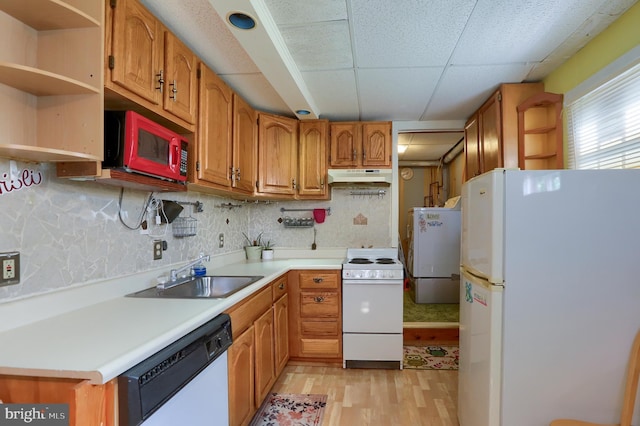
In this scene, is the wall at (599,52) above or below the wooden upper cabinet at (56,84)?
above

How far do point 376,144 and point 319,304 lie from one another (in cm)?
166

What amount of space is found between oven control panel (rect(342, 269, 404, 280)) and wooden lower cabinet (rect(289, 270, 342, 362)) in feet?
0.33

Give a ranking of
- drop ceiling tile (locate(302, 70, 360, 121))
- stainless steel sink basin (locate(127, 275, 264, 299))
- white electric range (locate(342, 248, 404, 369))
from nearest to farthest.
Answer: stainless steel sink basin (locate(127, 275, 264, 299)) < drop ceiling tile (locate(302, 70, 360, 121)) < white electric range (locate(342, 248, 404, 369))

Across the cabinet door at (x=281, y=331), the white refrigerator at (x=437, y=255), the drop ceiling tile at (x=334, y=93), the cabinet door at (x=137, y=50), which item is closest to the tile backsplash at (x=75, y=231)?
the cabinet door at (x=137, y=50)

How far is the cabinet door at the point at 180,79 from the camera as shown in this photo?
1.62m

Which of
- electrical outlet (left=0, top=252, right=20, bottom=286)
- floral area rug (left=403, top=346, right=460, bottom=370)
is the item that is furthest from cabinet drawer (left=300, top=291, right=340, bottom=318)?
electrical outlet (left=0, top=252, right=20, bottom=286)

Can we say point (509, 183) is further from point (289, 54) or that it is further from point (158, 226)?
point (158, 226)

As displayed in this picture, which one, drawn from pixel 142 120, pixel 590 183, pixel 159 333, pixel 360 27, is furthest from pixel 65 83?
pixel 590 183

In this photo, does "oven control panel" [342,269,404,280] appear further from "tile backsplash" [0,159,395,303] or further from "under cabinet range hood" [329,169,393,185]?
"tile backsplash" [0,159,395,303]

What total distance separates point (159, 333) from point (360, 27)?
5.83 feet

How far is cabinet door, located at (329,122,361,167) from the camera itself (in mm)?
3252

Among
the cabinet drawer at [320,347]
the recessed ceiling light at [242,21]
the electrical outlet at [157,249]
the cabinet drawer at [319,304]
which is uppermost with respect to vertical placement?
the recessed ceiling light at [242,21]

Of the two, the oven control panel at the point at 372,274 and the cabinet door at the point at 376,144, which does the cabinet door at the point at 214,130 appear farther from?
the cabinet door at the point at 376,144

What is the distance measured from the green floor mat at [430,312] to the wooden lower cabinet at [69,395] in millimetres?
3044
